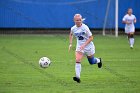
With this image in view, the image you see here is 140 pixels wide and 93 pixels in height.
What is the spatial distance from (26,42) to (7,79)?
16.4 metres

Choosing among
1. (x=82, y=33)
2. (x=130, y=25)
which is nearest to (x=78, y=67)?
(x=82, y=33)

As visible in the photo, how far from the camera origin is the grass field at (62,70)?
48.2 ft

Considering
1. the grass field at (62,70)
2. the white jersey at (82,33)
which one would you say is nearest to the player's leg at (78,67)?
the grass field at (62,70)

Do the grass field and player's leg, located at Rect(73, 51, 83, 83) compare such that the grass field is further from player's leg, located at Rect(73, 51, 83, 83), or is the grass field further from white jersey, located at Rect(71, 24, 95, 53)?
white jersey, located at Rect(71, 24, 95, 53)

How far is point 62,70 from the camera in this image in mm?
19016

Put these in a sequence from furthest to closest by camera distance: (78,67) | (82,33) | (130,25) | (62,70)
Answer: (130,25)
(62,70)
(82,33)
(78,67)

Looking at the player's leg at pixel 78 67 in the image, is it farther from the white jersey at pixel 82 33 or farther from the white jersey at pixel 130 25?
the white jersey at pixel 130 25

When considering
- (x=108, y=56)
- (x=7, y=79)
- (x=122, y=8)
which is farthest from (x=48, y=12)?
(x=7, y=79)

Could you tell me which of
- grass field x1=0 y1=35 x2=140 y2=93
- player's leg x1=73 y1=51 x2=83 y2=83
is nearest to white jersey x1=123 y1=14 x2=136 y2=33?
grass field x1=0 y1=35 x2=140 y2=93

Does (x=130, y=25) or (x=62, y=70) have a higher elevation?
(x=130, y=25)

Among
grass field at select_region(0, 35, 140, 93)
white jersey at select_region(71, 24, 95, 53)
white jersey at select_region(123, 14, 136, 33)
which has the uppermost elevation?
white jersey at select_region(123, 14, 136, 33)

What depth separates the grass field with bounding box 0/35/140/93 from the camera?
1470 cm

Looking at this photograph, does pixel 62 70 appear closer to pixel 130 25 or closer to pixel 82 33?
pixel 82 33

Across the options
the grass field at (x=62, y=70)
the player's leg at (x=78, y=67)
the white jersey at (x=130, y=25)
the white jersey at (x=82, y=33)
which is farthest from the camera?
the white jersey at (x=130, y=25)
